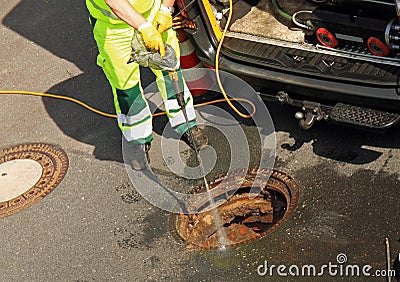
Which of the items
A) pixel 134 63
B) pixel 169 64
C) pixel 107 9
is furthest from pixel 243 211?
pixel 107 9

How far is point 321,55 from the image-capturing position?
17.2ft

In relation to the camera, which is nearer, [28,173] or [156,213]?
[156,213]

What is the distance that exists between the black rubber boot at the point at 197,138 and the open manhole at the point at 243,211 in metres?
0.39

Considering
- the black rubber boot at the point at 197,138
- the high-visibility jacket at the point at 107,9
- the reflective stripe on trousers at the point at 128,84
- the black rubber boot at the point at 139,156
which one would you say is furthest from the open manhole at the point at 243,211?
the high-visibility jacket at the point at 107,9

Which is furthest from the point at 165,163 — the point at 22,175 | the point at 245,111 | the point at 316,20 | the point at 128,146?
the point at 316,20

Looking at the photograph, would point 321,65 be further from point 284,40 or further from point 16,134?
point 16,134

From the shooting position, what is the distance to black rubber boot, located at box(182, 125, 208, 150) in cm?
562

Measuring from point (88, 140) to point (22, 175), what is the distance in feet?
1.95

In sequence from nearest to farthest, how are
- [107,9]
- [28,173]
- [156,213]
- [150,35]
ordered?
[150,35] → [107,9] → [156,213] → [28,173]

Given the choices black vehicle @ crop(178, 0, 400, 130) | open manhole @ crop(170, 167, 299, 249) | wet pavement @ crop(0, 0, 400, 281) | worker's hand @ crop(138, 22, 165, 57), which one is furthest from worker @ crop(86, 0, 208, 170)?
open manhole @ crop(170, 167, 299, 249)

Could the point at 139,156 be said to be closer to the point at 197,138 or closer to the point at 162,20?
the point at 197,138

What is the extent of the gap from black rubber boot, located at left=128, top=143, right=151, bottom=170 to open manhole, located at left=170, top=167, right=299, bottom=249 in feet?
1.73

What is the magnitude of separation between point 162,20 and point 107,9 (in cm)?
37

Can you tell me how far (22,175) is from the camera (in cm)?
587
